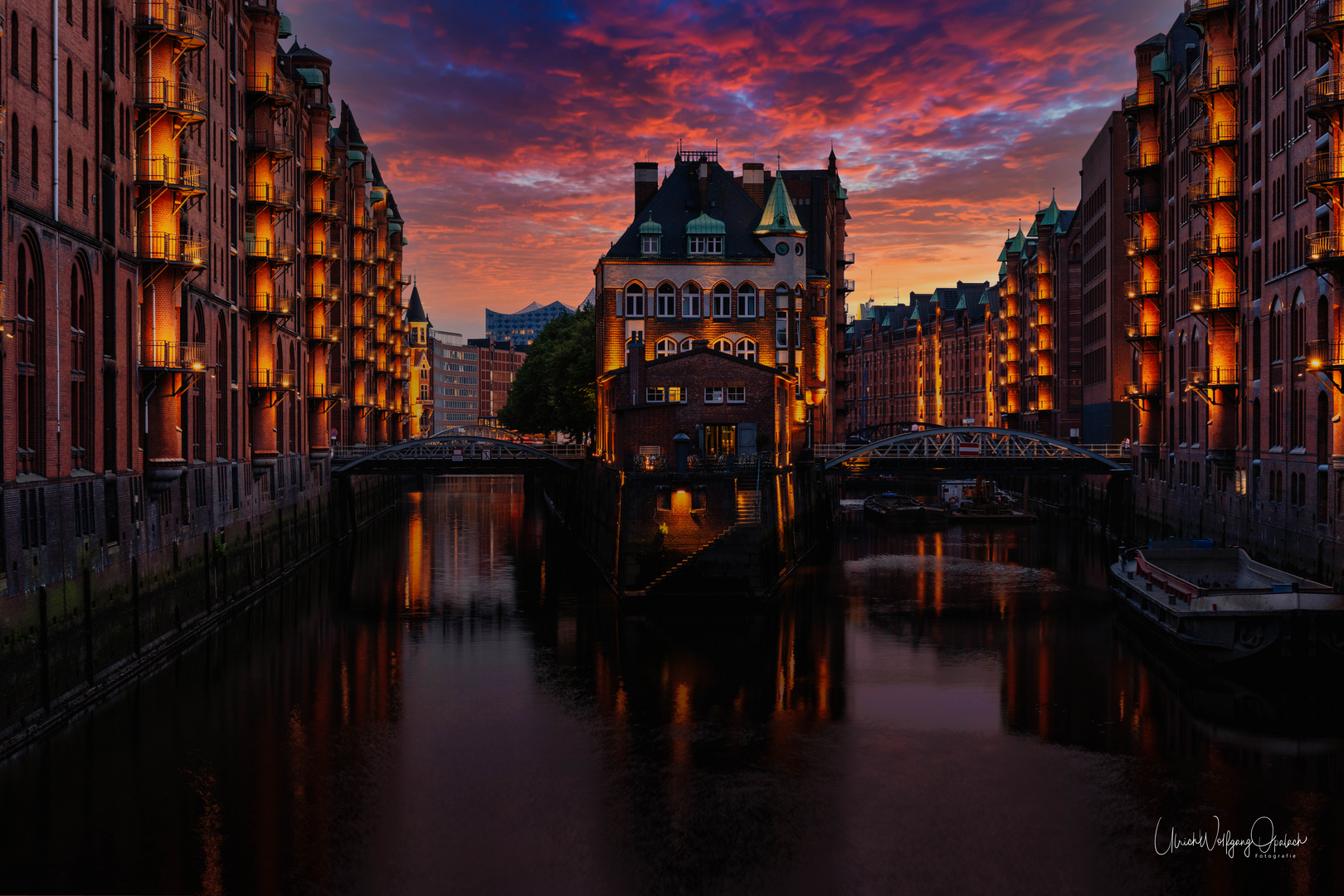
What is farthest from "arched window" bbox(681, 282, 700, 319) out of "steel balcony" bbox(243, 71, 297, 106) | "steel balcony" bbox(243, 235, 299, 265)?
"steel balcony" bbox(243, 71, 297, 106)

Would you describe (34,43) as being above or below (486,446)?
above

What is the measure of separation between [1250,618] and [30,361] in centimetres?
3477

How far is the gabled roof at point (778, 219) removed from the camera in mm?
74250

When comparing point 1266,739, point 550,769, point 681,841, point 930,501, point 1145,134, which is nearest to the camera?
point 681,841

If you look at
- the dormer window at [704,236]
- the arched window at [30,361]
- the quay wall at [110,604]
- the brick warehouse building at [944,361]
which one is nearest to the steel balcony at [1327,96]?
the dormer window at [704,236]

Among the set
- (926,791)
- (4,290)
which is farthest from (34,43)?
(926,791)

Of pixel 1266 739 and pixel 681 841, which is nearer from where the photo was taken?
pixel 681 841

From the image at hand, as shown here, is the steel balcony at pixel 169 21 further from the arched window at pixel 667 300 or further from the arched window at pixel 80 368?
the arched window at pixel 667 300

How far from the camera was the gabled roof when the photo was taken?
74.2m

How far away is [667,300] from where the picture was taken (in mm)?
73625

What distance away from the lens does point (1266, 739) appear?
30.6m

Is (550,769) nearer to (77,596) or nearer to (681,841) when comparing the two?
(681,841)

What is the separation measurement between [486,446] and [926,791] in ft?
188

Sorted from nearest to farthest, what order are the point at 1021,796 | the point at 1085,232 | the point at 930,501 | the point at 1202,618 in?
the point at 1021,796
the point at 1202,618
the point at 1085,232
the point at 930,501
